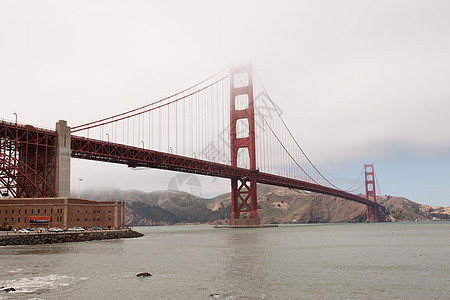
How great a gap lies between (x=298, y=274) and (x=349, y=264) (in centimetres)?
731

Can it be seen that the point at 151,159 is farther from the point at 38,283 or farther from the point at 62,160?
the point at 38,283

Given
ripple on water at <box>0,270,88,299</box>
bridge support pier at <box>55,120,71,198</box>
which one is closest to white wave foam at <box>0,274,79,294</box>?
ripple on water at <box>0,270,88,299</box>

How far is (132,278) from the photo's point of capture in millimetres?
29594

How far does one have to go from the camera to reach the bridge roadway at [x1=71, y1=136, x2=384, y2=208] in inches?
3036

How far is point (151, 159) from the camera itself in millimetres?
90750

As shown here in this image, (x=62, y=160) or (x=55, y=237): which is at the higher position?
(x=62, y=160)

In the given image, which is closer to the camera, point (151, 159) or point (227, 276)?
point (227, 276)

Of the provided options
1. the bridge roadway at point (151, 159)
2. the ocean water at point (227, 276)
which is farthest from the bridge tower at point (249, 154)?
the ocean water at point (227, 276)

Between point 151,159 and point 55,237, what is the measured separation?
112 feet

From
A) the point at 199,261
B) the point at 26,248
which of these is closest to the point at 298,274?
the point at 199,261

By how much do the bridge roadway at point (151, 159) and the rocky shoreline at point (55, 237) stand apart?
50.4ft

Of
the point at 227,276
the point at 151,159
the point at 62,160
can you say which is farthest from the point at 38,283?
the point at 151,159

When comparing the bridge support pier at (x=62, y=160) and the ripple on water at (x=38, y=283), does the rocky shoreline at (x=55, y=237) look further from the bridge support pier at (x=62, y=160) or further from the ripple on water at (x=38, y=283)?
the ripple on water at (x=38, y=283)

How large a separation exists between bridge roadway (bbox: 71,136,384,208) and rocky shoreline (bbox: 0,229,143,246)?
15.4m
